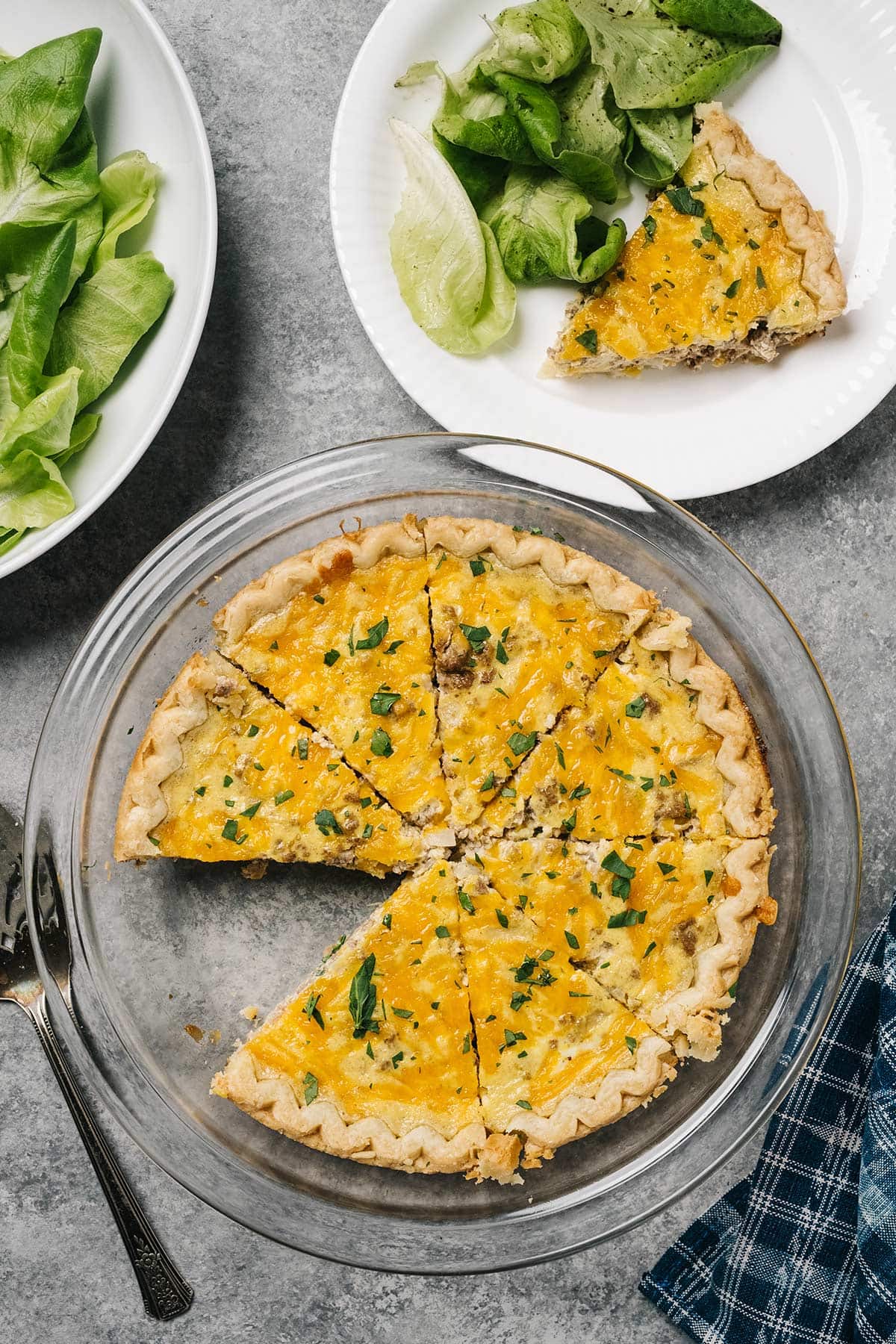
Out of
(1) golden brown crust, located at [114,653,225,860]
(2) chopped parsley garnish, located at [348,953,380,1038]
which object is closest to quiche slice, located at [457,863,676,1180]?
(2) chopped parsley garnish, located at [348,953,380,1038]

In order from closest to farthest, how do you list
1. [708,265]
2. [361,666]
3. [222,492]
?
[361,666], [708,265], [222,492]

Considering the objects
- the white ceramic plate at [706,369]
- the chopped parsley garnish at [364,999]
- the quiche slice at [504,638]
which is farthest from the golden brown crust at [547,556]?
the chopped parsley garnish at [364,999]

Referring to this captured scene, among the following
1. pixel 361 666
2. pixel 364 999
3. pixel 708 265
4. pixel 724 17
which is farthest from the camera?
pixel 708 265

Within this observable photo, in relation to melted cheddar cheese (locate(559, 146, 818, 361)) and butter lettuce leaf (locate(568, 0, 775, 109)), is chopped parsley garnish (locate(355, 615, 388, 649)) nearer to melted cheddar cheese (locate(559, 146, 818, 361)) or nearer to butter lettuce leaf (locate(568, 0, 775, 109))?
melted cheddar cheese (locate(559, 146, 818, 361))

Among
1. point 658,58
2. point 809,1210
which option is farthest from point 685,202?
point 809,1210

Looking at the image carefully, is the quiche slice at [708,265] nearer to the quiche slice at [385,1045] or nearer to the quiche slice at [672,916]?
the quiche slice at [672,916]

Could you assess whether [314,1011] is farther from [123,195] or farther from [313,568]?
[123,195]
